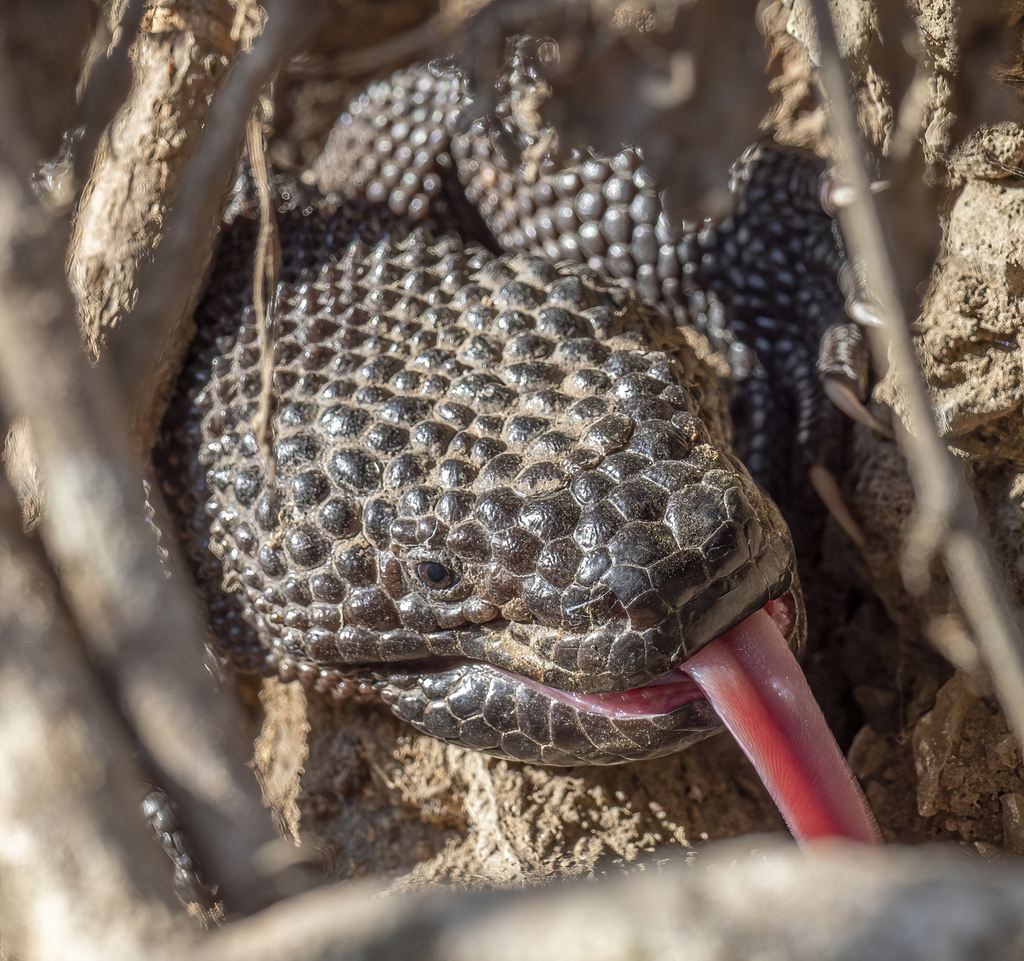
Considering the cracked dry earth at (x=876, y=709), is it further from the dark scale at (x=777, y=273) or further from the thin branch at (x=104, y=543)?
the thin branch at (x=104, y=543)

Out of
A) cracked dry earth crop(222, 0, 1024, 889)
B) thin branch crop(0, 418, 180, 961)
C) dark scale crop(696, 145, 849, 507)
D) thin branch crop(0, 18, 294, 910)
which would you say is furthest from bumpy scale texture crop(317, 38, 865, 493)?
thin branch crop(0, 418, 180, 961)

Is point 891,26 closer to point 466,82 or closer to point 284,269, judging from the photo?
point 466,82

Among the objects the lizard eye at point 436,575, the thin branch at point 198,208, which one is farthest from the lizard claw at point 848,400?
the thin branch at point 198,208

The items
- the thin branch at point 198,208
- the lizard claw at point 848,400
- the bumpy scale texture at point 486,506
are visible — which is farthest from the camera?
the lizard claw at point 848,400

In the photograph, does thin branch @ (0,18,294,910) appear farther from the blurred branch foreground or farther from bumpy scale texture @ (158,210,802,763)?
bumpy scale texture @ (158,210,802,763)

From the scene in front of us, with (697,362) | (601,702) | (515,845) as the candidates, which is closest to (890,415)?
(697,362)

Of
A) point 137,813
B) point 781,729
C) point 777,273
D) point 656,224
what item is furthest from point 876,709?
point 137,813
